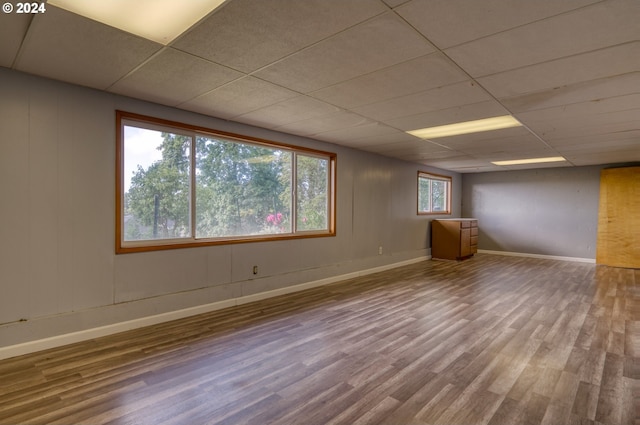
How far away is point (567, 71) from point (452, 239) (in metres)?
5.63

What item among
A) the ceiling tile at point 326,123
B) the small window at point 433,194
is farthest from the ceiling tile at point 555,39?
the small window at point 433,194

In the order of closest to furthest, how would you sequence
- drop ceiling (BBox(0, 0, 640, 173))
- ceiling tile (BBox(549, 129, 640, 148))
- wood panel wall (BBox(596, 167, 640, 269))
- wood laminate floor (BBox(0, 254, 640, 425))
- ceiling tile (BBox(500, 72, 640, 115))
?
drop ceiling (BBox(0, 0, 640, 173)), wood laminate floor (BBox(0, 254, 640, 425)), ceiling tile (BBox(500, 72, 640, 115)), ceiling tile (BBox(549, 129, 640, 148)), wood panel wall (BBox(596, 167, 640, 269))

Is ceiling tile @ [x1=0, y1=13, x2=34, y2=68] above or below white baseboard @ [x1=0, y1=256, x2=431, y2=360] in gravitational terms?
above

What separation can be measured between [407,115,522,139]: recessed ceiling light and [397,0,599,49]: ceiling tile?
210cm

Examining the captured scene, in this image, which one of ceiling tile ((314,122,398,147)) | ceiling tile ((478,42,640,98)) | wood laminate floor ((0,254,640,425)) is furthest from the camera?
ceiling tile ((314,122,398,147))

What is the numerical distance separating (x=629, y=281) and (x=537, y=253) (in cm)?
265

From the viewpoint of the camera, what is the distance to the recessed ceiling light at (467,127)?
3.93m

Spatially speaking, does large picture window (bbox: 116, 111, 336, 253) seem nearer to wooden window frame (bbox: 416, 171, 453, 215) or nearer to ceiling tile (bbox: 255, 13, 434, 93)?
ceiling tile (bbox: 255, 13, 434, 93)

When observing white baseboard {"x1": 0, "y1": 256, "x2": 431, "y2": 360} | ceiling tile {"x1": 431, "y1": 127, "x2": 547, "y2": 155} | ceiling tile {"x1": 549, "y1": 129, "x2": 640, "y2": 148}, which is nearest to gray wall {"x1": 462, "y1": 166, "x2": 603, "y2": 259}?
ceiling tile {"x1": 549, "y1": 129, "x2": 640, "y2": 148}

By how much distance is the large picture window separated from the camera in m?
3.34

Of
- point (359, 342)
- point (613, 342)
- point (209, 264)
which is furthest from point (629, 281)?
point (209, 264)

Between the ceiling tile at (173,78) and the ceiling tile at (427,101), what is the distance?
1.51 m

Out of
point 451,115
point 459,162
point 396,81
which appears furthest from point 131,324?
point 459,162

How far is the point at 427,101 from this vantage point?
3.25 meters
